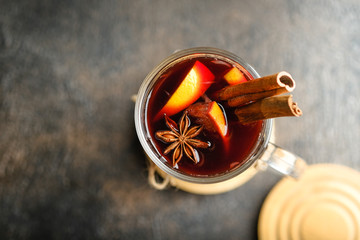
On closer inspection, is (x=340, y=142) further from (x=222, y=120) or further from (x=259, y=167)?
(x=222, y=120)

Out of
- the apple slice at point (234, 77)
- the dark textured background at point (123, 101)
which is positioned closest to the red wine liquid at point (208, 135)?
the apple slice at point (234, 77)

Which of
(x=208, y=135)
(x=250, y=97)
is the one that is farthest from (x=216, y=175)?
(x=250, y=97)

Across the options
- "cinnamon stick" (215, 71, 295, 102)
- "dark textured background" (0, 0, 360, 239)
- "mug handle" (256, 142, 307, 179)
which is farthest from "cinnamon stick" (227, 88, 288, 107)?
"dark textured background" (0, 0, 360, 239)

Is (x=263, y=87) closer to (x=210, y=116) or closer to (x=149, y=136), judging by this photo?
(x=210, y=116)

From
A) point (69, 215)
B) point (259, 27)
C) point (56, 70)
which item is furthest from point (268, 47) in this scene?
point (69, 215)

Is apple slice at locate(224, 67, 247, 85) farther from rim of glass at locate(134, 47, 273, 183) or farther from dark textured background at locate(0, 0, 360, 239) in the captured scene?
dark textured background at locate(0, 0, 360, 239)

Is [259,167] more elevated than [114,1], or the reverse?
[114,1]
